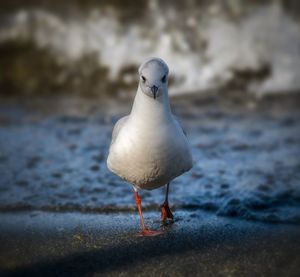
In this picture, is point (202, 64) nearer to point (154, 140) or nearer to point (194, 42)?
point (194, 42)

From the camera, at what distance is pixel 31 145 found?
21.8 feet

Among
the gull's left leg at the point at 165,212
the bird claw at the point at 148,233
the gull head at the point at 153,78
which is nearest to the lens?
the gull head at the point at 153,78

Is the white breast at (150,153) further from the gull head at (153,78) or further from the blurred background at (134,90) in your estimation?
the blurred background at (134,90)

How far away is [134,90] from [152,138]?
6.05 m

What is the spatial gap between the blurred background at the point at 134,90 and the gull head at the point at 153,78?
4.07 feet

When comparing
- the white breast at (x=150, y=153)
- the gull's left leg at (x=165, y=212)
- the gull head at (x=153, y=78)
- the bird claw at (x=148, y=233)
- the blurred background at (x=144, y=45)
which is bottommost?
the bird claw at (x=148, y=233)

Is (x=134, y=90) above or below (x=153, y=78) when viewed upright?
above

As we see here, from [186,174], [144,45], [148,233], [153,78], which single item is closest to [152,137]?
[153,78]

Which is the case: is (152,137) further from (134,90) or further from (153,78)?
(134,90)

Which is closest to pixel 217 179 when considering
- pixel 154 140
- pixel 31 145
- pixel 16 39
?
pixel 154 140

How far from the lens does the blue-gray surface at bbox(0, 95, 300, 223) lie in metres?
4.81

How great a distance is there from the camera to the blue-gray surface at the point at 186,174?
15.8 ft

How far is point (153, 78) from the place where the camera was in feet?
12.4

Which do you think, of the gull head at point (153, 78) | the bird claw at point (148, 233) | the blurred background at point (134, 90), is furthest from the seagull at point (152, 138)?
the blurred background at point (134, 90)
